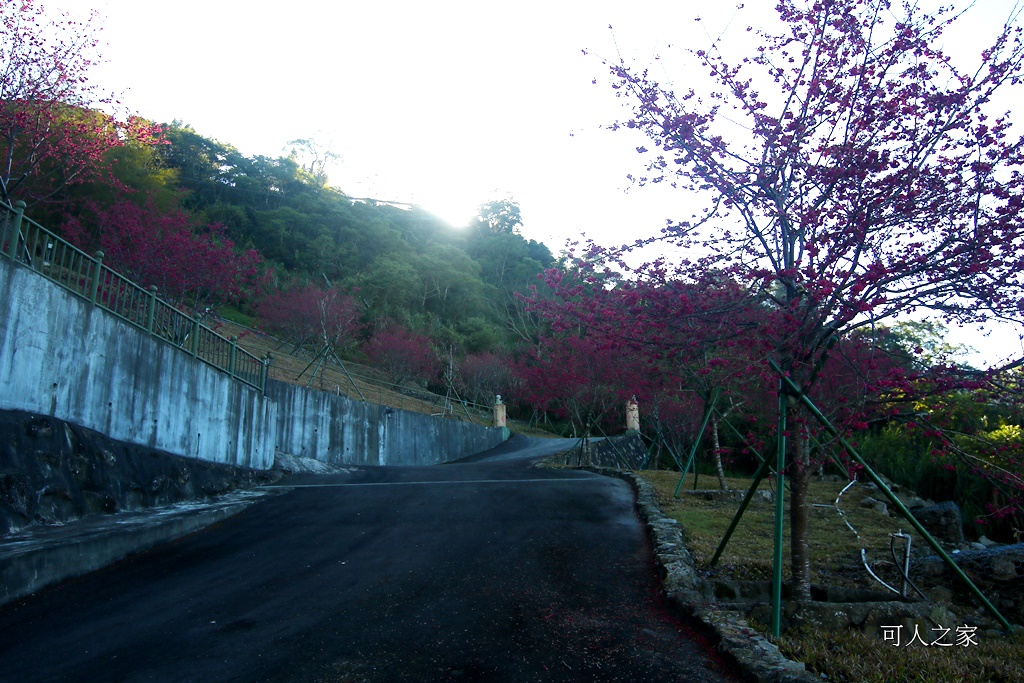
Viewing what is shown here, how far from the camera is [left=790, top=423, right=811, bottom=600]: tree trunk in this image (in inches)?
254

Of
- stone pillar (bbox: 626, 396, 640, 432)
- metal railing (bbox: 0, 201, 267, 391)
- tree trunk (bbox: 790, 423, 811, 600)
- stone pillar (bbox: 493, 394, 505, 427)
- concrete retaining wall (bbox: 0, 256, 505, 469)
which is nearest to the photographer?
tree trunk (bbox: 790, 423, 811, 600)

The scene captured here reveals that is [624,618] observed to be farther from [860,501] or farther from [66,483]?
[860,501]

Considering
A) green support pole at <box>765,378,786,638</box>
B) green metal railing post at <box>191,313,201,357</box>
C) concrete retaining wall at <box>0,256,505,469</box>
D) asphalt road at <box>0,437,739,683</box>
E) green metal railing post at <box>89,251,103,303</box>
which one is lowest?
asphalt road at <box>0,437,739,683</box>

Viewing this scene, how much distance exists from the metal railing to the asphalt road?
362 cm

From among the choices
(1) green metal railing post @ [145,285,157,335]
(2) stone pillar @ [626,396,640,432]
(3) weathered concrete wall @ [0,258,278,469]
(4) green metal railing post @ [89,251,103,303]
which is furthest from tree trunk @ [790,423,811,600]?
(2) stone pillar @ [626,396,640,432]

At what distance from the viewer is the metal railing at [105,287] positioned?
8.81 m

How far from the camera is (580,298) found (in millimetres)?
7609

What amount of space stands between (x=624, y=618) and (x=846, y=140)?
16.3ft

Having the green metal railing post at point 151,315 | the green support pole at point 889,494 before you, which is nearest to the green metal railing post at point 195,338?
the green metal railing post at point 151,315

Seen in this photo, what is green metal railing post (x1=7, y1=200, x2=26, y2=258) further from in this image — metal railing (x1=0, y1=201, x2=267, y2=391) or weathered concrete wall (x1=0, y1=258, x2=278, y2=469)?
weathered concrete wall (x1=0, y1=258, x2=278, y2=469)

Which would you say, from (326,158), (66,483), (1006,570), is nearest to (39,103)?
(66,483)

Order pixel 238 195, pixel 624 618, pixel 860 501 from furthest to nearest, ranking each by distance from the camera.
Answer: pixel 238 195, pixel 860 501, pixel 624 618

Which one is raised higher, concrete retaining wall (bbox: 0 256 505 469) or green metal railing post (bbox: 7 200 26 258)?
green metal railing post (bbox: 7 200 26 258)

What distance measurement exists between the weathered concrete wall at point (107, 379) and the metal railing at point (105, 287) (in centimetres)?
22
